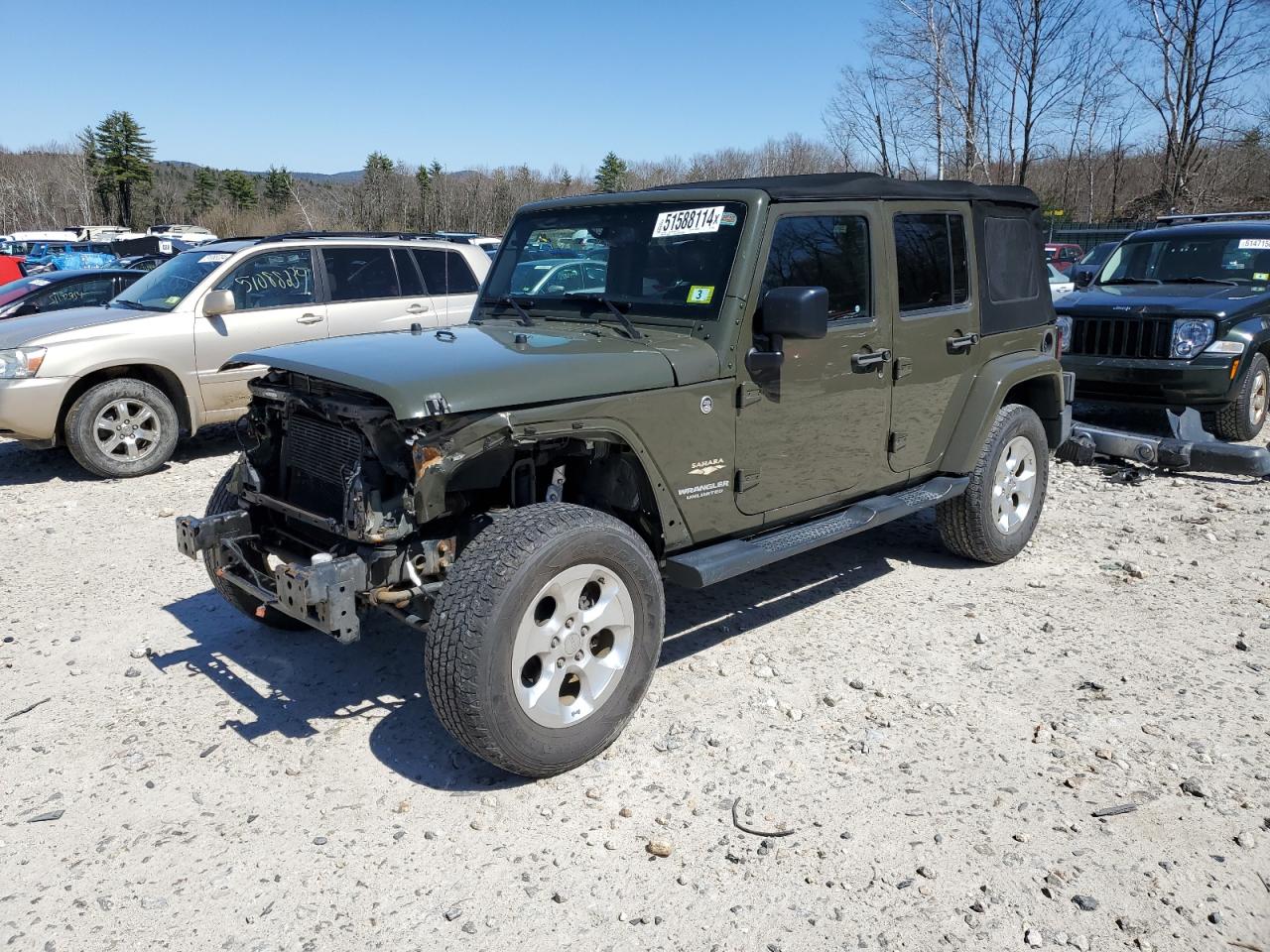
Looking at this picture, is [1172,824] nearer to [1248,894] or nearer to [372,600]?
[1248,894]

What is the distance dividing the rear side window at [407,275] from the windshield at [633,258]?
4.35 m

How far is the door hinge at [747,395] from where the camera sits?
13.0ft

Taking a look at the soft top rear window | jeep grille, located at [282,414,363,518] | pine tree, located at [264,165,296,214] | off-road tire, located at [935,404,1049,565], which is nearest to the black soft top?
the soft top rear window

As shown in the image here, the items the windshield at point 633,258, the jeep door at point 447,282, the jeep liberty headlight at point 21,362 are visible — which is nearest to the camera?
the windshield at point 633,258

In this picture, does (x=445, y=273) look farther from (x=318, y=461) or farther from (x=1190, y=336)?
(x=1190, y=336)

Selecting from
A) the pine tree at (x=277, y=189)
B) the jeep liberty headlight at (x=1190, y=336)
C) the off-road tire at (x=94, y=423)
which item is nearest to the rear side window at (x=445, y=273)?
the off-road tire at (x=94, y=423)

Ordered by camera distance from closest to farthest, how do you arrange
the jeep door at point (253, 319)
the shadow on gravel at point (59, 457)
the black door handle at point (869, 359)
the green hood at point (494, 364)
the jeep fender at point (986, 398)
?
the green hood at point (494, 364) → the black door handle at point (869, 359) → the jeep fender at point (986, 398) → the shadow on gravel at point (59, 457) → the jeep door at point (253, 319)

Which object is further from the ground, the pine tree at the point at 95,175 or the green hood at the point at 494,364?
the pine tree at the point at 95,175

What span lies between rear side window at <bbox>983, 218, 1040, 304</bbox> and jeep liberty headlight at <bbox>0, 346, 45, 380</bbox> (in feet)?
22.5

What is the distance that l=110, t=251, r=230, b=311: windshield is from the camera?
328 inches

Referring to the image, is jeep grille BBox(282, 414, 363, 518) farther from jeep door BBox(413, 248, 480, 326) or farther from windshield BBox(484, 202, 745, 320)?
jeep door BBox(413, 248, 480, 326)

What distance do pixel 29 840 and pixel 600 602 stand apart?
201 centimetres

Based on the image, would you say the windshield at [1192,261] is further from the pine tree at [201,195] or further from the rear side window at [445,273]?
the pine tree at [201,195]

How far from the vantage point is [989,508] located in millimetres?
5402
